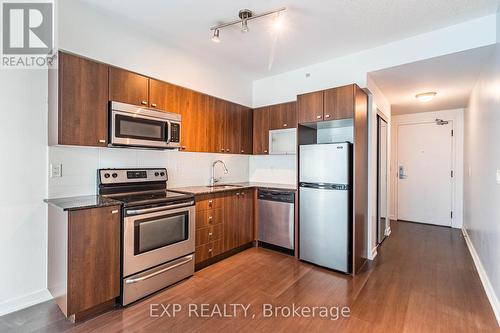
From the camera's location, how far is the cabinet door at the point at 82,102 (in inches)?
84.7

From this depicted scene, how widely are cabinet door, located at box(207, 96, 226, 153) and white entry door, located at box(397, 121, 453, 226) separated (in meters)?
4.42

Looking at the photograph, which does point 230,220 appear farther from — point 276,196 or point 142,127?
point 142,127

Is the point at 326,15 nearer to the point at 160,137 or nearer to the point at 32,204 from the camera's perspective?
the point at 160,137

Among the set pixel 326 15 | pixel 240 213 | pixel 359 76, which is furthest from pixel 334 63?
pixel 240 213

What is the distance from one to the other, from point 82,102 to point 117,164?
2.46 ft

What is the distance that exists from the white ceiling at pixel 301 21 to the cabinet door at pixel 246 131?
1.01 m

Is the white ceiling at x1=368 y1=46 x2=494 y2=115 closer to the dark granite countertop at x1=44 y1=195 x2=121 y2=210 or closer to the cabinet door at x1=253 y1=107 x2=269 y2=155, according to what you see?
the cabinet door at x1=253 y1=107 x2=269 y2=155

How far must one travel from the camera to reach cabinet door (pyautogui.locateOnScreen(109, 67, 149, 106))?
8.12 ft

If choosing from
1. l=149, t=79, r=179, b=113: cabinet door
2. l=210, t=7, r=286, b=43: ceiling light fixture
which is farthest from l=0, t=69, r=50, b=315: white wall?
l=210, t=7, r=286, b=43: ceiling light fixture

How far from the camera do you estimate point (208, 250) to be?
3.08 m

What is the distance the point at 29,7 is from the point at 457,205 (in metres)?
7.33

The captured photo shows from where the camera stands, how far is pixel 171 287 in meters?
2.56

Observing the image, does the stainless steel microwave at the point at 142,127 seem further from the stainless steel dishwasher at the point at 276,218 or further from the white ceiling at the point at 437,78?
the white ceiling at the point at 437,78

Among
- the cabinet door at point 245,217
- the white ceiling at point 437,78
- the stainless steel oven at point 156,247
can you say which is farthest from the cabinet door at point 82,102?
the white ceiling at point 437,78
